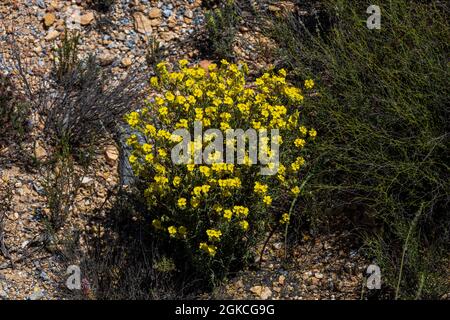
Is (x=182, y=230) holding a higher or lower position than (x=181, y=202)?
lower

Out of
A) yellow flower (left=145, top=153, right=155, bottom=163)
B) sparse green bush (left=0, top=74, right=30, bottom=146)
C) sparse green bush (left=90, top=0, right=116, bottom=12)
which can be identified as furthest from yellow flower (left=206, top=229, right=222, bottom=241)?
sparse green bush (left=90, top=0, right=116, bottom=12)

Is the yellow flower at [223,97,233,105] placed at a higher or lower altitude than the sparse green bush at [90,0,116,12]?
lower

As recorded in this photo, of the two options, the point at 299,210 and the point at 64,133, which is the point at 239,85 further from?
the point at 64,133

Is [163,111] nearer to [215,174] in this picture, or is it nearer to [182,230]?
[215,174]

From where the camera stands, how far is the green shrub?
4055mm

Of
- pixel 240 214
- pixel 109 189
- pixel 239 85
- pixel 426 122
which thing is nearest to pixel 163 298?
pixel 240 214

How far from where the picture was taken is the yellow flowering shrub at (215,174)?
3824 mm

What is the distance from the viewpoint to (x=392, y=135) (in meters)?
4.45

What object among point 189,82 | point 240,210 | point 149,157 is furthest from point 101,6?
point 240,210

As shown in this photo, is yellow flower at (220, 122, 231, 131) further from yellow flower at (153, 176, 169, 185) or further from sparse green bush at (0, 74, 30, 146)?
sparse green bush at (0, 74, 30, 146)

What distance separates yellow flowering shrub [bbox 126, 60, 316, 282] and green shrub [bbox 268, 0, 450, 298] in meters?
0.36

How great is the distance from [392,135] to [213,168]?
1.38m

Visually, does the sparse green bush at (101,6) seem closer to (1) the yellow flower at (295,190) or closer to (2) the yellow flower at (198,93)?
(2) the yellow flower at (198,93)

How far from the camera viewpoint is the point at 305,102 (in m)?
4.68
